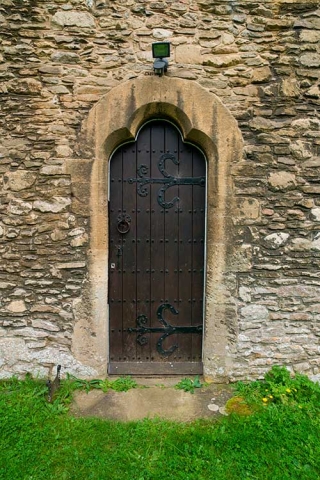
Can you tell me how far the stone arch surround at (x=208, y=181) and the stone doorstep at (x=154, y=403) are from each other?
0.23 meters

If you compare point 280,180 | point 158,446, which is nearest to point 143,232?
point 280,180

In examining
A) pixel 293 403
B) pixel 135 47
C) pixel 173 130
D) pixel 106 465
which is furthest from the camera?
pixel 173 130

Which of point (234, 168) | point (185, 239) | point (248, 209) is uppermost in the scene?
point (234, 168)

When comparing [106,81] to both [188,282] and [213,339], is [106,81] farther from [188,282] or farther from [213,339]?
[213,339]

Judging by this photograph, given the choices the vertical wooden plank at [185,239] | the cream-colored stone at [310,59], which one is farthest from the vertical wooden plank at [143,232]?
the cream-colored stone at [310,59]

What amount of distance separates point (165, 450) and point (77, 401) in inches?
38.5

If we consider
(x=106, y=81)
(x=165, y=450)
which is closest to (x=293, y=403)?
(x=165, y=450)

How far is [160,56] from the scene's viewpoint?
2945 millimetres

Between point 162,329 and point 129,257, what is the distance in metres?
0.84

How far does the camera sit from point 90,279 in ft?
10.2

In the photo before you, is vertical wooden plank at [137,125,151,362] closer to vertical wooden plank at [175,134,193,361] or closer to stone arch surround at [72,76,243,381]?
stone arch surround at [72,76,243,381]

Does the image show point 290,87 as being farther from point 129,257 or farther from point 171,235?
point 129,257

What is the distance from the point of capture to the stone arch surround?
9.89 ft

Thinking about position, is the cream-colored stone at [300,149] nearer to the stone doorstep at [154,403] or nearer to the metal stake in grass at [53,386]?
the stone doorstep at [154,403]
